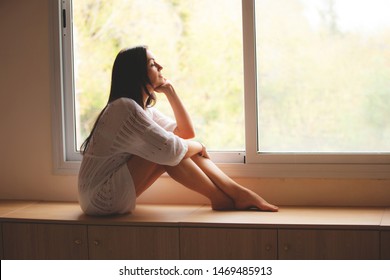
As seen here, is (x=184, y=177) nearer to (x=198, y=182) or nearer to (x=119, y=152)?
(x=198, y=182)

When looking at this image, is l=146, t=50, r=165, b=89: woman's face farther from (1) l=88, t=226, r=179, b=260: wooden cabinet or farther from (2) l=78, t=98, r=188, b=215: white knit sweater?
(1) l=88, t=226, r=179, b=260: wooden cabinet

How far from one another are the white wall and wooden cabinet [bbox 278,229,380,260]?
2.92 ft

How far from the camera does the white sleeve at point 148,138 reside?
3105 mm

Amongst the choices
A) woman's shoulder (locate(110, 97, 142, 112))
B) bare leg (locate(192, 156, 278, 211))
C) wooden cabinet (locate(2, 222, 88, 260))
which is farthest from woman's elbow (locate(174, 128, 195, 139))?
wooden cabinet (locate(2, 222, 88, 260))

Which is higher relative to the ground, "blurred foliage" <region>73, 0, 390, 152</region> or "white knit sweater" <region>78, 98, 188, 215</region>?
"blurred foliage" <region>73, 0, 390, 152</region>

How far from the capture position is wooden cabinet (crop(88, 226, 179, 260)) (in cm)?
307

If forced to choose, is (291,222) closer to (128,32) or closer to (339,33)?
(339,33)

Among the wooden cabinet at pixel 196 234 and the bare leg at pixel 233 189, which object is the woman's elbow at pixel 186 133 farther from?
the wooden cabinet at pixel 196 234

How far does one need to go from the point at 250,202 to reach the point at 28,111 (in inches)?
56.3

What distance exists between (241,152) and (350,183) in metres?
0.59

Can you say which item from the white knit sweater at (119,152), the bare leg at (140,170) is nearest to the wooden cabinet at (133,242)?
the white knit sweater at (119,152)

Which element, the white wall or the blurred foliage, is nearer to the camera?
the blurred foliage

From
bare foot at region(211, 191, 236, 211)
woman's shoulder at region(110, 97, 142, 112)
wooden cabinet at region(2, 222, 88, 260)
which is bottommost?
wooden cabinet at region(2, 222, 88, 260)
